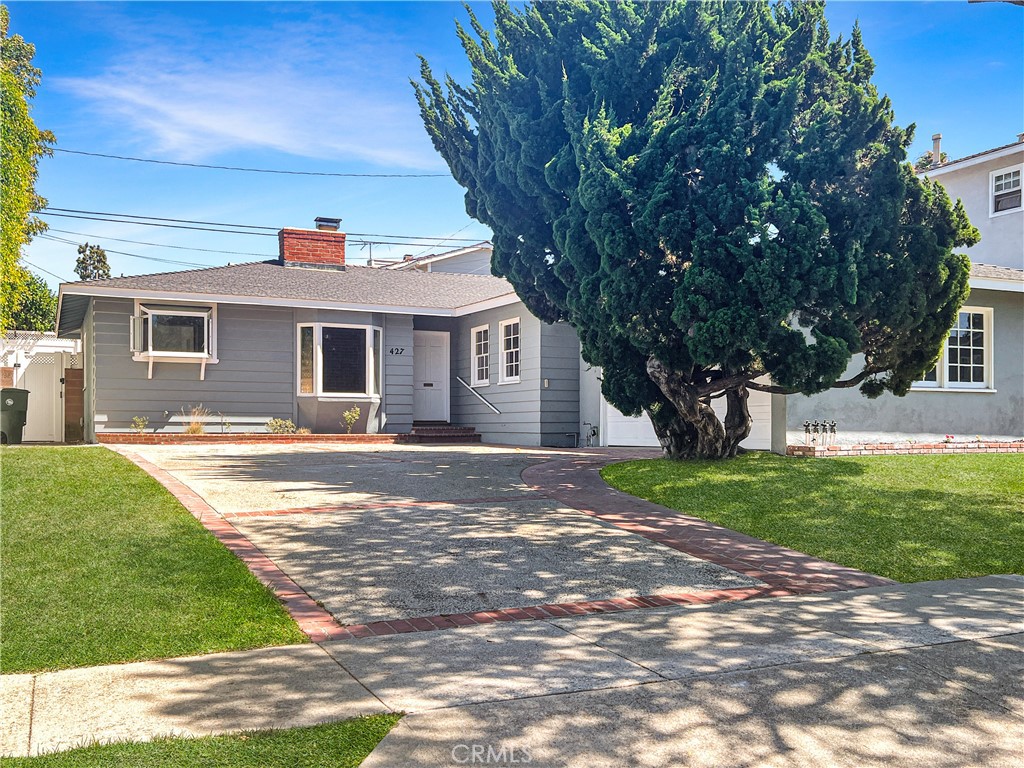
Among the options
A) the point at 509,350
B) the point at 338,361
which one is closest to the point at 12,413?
the point at 338,361

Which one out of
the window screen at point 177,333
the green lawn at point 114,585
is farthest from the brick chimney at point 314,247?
the green lawn at point 114,585

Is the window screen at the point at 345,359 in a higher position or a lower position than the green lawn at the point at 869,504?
higher

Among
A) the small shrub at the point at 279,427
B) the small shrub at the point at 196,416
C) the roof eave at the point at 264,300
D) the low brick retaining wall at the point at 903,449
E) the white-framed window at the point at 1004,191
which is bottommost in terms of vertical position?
the low brick retaining wall at the point at 903,449

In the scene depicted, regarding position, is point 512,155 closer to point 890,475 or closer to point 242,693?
point 890,475

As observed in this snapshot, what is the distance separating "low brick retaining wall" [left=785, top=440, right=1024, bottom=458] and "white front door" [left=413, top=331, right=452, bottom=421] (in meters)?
→ 10.2

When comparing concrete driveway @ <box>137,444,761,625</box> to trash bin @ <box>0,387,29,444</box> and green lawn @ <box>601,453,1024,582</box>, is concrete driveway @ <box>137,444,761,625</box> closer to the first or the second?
green lawn @ <box>601,453,1024,582</box>

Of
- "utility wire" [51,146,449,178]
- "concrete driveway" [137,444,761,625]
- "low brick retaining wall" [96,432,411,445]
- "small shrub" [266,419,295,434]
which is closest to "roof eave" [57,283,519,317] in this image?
"small shrub" [266,419,295,434]

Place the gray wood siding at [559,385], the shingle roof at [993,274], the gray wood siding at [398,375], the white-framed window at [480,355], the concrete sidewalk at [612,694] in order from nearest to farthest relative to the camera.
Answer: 1. the concrete sidewalk at [612,694]
2. the shingle roof at [993,274]
3. the gray wood siding at [559,385]
4. the gray wood siding at [398,375]
5. the white-framed window at [480,355]

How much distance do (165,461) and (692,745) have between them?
11.1 m

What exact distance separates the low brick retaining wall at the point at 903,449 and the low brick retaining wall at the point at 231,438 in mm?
9175

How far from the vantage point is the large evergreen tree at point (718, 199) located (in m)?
11.0

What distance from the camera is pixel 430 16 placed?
13062 millimetres

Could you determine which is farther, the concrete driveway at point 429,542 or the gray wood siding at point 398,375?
the gray wood siding at point 398,375

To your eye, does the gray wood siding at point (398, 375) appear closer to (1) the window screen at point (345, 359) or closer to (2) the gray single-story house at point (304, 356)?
(2) the gray single-story house at point (304, 356)
